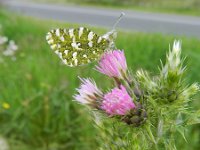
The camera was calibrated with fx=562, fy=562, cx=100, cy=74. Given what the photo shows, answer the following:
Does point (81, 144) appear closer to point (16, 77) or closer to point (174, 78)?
point (16, 77)

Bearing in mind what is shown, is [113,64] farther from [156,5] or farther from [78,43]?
[156,5]

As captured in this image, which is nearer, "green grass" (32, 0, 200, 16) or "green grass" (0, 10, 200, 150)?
"green grass" (0, 10, 200, 150)

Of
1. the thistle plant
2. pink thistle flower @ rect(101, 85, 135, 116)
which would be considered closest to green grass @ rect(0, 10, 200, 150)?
the thistle plant

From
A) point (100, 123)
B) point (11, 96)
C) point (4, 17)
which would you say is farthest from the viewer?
point (4, 17)

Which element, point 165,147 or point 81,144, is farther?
point 81,144

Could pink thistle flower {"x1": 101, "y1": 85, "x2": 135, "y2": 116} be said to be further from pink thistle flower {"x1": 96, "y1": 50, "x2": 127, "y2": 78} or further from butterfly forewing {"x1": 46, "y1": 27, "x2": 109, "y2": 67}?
butterfly forewing {"x1": 46, "y1": 27, "x2": 109, "y2": 67}

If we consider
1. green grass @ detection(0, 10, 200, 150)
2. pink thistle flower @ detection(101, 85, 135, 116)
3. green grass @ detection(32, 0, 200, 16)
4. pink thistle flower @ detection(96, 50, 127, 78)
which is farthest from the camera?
green grass @ detection(32, 0, 200, 16)

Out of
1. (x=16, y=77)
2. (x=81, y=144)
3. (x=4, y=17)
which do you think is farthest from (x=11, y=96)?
(x=4, y=17)
